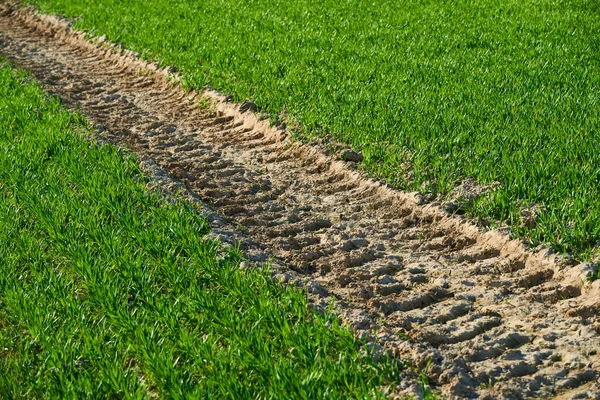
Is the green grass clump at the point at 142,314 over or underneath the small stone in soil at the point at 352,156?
underneath

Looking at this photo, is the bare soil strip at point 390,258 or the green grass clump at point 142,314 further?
the bare soil strip at point 390,258

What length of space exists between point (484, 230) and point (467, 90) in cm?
260

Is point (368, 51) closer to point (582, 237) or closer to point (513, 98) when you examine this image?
point (513, 98)

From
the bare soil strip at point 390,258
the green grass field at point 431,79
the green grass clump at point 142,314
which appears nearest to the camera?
the green grass clump at point 142,314

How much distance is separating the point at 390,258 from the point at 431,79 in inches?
134

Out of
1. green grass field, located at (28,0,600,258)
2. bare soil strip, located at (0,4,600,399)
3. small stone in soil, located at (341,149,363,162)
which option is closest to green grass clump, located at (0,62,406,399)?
bare soil strip, located at (0,4,600,399)

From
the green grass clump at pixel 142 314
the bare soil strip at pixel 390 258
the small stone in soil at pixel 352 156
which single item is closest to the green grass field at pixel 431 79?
the small stone in soil at pixel 352 156

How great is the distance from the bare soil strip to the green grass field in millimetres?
255

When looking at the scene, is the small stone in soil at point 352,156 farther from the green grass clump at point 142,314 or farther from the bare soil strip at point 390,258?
the green grass clump at point 142,314

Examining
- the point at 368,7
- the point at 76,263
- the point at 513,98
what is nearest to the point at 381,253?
the point at 76,263

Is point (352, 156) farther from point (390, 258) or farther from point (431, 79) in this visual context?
point (431, 79)

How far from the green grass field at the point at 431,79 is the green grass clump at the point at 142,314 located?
66.5 inches

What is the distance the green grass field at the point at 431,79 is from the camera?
17.6 ft

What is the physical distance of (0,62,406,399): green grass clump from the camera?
3482 millimetres
